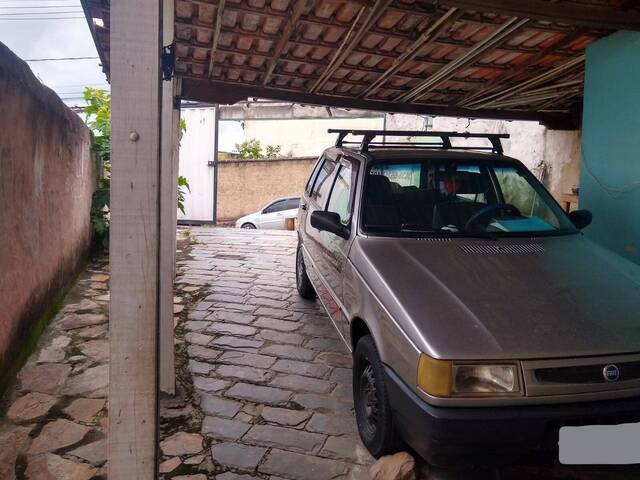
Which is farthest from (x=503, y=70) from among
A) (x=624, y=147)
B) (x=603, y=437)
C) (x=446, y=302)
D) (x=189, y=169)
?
(x=189, y=169)

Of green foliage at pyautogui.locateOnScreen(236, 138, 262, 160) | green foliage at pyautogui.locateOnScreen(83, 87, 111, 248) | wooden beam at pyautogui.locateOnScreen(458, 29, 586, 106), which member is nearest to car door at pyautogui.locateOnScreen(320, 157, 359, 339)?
wooden beam at pyautogui.locateOnScreen(458, 29, 586, 106)

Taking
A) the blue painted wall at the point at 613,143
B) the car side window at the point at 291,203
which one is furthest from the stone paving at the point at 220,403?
the car side window at the point at 291,203

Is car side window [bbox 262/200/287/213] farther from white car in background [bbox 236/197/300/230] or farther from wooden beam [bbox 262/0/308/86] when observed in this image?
wooden beam [bbox 262/0/308/86]

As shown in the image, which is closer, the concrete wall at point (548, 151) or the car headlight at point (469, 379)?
the car headlight at point (469, 379)

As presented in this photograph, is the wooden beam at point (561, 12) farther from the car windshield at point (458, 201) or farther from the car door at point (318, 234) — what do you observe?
the car door at point (318, 234)

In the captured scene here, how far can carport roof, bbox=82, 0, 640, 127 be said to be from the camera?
4062 millimetres

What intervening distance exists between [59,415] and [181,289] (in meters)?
3.08

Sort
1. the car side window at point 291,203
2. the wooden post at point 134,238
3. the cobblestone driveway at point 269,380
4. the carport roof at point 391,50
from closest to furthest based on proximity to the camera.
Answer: the wooden post at point 134,238, the cobblestone driveway at point 269,380, the carport roof at point 391,50, the car side window at point 291,203

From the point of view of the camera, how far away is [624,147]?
14.5ft

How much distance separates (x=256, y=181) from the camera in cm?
2345

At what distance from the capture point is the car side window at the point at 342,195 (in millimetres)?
4027

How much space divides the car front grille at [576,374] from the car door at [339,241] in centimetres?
142

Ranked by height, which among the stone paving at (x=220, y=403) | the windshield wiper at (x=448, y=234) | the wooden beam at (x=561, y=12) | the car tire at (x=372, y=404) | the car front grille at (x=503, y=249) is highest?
the wooden beam at (x=561, y=12)

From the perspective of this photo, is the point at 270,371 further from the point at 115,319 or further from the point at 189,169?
the point at 189,169
